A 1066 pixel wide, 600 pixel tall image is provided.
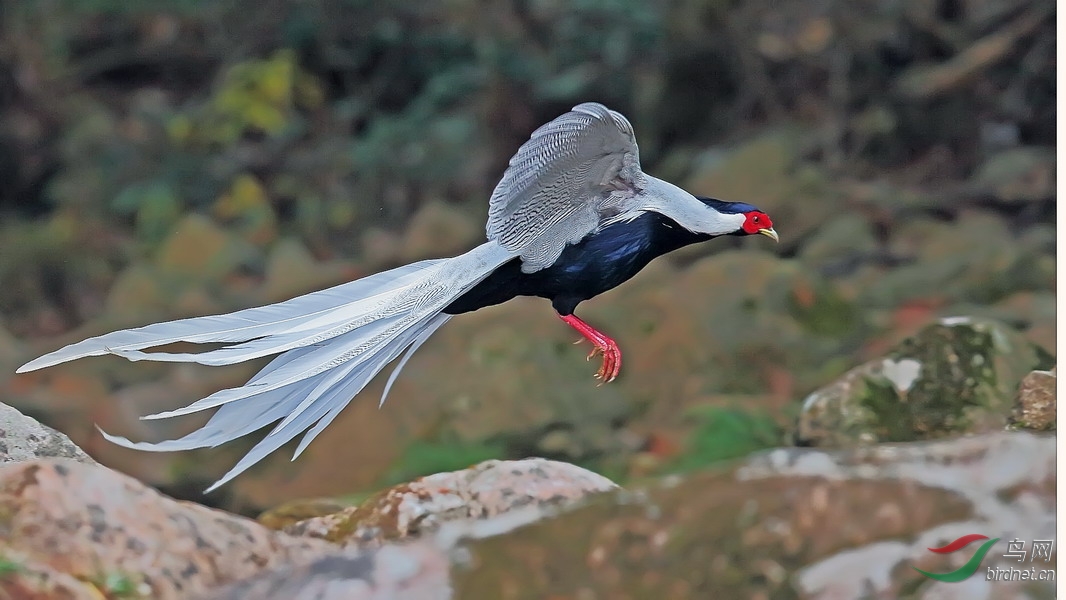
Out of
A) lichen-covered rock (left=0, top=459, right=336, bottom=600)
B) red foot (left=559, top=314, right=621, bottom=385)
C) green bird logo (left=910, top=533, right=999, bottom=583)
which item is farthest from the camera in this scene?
red foot (left=559, top=314, right=621, bottom=385)

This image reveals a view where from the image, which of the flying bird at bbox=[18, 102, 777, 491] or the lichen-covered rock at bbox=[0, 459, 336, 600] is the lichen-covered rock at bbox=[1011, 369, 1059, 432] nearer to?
the flying bird at bbox=[18, 102, 777, 491]

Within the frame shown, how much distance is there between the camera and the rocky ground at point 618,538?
9.12 ft

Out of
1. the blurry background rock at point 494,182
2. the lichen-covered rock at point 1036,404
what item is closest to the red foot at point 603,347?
the blurry background rock at point 494,182

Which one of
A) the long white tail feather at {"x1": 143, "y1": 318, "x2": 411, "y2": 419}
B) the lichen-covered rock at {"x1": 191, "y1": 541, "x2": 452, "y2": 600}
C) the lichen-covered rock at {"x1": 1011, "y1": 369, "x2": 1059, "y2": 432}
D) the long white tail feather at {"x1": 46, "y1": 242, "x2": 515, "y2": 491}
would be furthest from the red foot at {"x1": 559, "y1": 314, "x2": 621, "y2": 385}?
the lichen-covered rock at {"x1": 1011, "y1": 369, "x2": 1059, "y2": 432}

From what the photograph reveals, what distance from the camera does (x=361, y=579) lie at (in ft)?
9.23

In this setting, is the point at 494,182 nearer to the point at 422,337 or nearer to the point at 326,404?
the point at 422,337

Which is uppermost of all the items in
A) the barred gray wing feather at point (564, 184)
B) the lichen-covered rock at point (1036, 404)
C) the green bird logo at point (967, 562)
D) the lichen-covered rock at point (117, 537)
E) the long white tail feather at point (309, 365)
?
the barred gray wing feather at point (564, 184)

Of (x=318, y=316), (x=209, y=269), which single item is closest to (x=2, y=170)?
(x=209, y=269)

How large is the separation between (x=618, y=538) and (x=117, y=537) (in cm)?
122

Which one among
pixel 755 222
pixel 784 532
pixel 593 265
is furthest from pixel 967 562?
pixel 593 265

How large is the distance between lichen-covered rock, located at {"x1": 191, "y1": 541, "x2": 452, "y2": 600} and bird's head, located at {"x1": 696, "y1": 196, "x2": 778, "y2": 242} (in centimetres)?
117

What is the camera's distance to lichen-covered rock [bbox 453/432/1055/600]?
110 inches

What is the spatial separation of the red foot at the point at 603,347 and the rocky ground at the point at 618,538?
422 millimetres

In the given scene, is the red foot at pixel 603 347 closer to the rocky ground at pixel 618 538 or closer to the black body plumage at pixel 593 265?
the black body plumage at pixel 593 265
